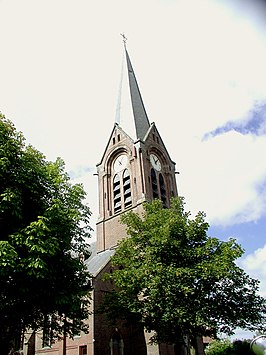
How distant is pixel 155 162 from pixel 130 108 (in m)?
7.93

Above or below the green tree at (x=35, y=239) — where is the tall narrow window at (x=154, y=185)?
above

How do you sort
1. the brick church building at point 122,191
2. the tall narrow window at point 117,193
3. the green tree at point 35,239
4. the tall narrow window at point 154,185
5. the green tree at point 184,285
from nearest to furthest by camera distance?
the green tree at point 35,239, the green tree at point 184,285, the brick church building at point 122,191, the tall narrow window at point 117,193, the tall narrow window at point 154,185

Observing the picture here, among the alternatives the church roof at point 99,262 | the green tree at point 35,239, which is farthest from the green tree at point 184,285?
the church roof at point 99,262

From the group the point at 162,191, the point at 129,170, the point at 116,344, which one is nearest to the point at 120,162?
the point at 129,170

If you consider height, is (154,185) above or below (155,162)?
below

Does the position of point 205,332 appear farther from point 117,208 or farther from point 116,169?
point 116,169

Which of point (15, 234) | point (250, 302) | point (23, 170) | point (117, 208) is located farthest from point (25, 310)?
point (117, 208)

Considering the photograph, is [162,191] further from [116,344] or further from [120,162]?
[116,344]

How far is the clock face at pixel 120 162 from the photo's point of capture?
37.7m

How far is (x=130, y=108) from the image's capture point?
41438mm

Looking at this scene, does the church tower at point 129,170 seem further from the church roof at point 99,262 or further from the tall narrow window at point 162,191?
the church roof at point 99,262

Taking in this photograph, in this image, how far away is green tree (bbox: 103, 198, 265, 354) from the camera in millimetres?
18141

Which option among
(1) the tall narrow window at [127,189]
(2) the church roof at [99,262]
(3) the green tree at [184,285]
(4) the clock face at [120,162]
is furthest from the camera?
(4) the clock face at [120,162]

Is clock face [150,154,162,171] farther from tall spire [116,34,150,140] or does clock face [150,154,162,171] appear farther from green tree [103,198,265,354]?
green tree [103,198,265,354]
